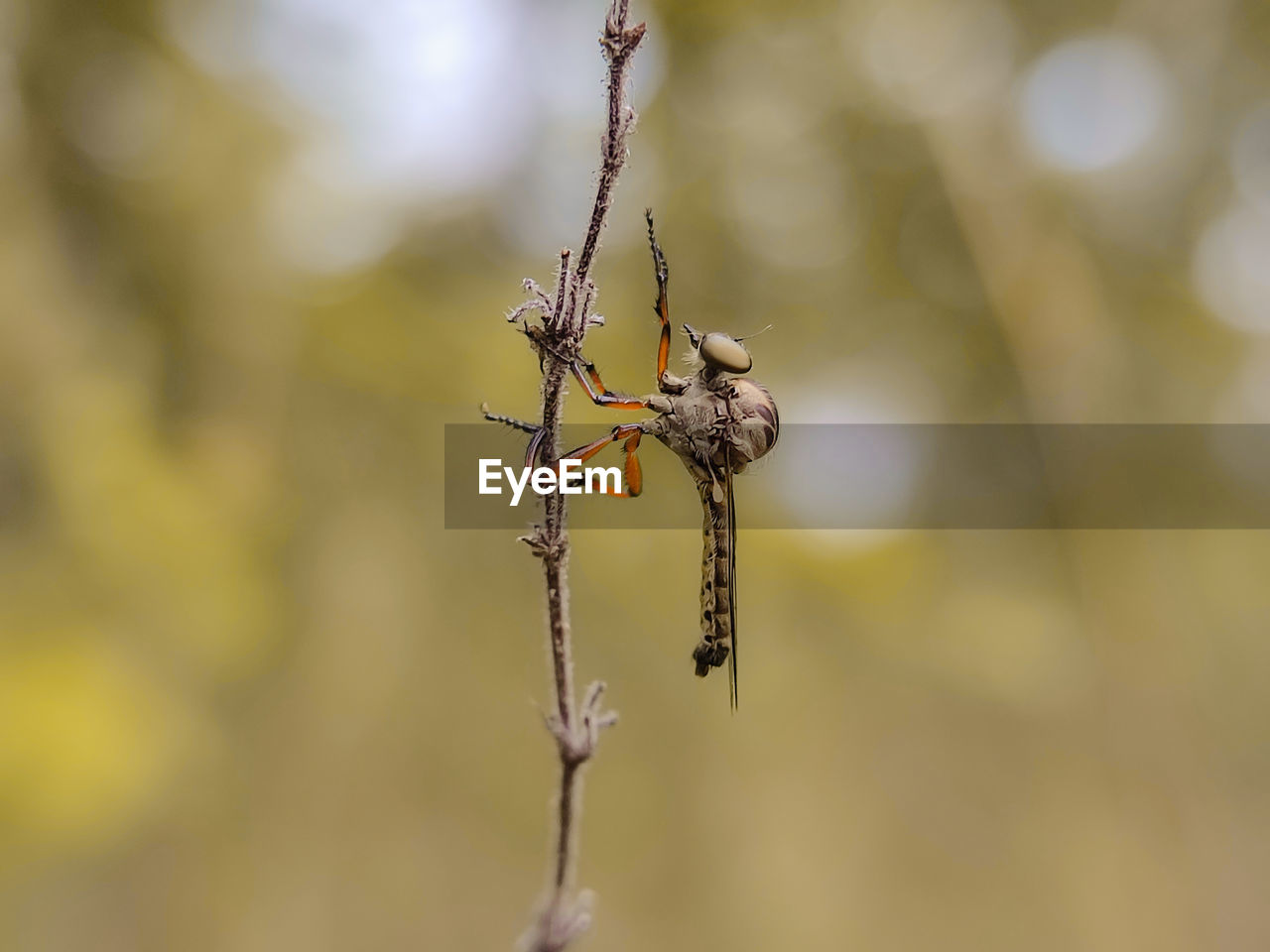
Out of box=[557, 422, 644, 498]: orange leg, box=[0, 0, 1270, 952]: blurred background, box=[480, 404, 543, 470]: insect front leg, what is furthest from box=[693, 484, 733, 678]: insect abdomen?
box=[0, 0, 1270, 952]: blurred background

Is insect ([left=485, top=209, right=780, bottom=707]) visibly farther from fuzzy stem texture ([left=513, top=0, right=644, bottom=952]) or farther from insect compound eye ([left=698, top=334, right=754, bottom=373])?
fuzzy stem texture ([left=513, top=0, right=644, bottom=952])

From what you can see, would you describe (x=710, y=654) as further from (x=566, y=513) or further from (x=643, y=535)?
(x=643, y=535)

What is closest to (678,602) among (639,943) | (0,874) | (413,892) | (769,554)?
(769,554)

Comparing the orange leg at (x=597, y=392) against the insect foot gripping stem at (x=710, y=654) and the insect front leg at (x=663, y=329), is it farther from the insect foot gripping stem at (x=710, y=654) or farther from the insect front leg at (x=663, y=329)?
the insect foot gripping stem at (x=710, y=654)

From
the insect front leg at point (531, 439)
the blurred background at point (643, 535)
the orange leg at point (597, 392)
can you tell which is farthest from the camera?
the blurred background at point (643, 535)

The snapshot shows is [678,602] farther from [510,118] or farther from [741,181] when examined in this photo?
[510,118]

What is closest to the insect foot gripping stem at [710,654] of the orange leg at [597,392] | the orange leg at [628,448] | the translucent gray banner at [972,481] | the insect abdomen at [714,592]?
the insect abdomen at [714,592]

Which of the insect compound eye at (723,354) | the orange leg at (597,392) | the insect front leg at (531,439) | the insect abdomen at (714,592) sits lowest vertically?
the insect abdomen at (714,592)
